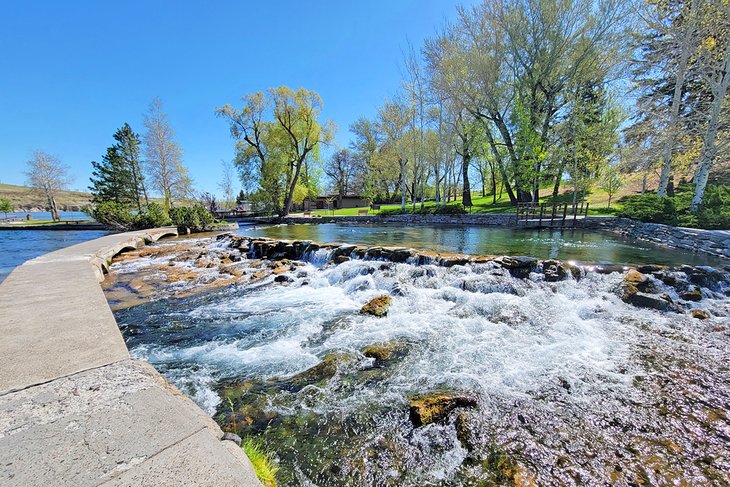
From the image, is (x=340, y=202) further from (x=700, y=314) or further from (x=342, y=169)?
(x=700, y=314)

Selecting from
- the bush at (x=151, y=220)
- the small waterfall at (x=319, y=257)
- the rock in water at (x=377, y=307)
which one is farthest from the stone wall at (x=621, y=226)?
the small waterfall at (x=319, y=257)

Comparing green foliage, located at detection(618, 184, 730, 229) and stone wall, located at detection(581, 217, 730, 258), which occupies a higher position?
green foliage, located at detection(618, 184, 730, 229)

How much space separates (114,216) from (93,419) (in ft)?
87.0

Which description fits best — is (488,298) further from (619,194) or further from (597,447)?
(619,194)

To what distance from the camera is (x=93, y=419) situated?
6.74 ft

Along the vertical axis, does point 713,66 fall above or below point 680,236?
above


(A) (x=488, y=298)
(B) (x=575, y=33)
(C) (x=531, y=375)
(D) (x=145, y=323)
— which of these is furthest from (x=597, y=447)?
(B) (x=575, y=33)

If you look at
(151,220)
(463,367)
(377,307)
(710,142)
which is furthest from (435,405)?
(151,220)

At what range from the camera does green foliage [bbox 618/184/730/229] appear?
402 inches

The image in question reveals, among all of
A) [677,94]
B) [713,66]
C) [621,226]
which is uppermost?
[713,66]

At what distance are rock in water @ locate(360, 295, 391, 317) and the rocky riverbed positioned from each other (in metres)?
0.04

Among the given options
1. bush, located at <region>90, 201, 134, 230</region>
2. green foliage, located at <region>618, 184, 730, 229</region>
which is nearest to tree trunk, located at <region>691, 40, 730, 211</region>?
green foliage, located at <region>618, 184, 730, 229</region>

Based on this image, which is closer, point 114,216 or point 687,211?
point 687,211

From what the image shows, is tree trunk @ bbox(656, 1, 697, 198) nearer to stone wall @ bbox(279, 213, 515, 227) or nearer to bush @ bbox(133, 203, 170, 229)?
stone wall @ bbox(279, 213, 515, 227)
